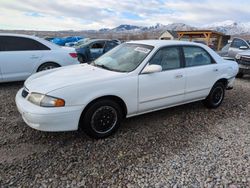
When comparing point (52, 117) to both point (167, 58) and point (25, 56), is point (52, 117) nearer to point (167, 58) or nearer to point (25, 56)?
point (167, 58)

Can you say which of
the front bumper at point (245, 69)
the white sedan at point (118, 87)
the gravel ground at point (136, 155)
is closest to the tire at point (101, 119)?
the white sedan at point (118, 87)

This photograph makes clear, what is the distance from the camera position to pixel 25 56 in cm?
631

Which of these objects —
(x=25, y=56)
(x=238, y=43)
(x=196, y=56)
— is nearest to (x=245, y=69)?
(x=238, y=43)

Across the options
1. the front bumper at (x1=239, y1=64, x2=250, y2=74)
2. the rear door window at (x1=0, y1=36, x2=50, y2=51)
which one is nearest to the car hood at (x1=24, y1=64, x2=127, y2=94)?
the rear door window at (x1=0, y1=36, x2=50, y2=51)

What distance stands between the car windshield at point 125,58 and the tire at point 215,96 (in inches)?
75.9

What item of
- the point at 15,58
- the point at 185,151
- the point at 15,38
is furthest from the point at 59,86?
the point at 15,38

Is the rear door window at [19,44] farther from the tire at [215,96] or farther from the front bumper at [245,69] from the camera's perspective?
the front bumper at [245,69]

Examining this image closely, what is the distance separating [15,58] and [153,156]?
4.90 metres

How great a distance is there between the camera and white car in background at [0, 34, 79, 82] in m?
6.12

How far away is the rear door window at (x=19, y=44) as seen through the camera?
6.23 m

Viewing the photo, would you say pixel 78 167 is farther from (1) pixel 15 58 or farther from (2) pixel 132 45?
(1) pixel 15 58

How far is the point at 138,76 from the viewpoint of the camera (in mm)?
3689

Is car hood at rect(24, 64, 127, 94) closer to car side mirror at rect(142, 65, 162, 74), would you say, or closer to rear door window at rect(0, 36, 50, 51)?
car side mirror at rect(142, 65, 162, 74)

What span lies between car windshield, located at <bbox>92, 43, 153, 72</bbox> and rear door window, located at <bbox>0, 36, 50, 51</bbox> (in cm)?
306
